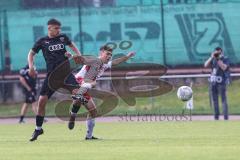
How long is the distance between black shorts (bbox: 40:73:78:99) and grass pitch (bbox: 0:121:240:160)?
96 cm

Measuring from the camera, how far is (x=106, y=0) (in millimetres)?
31797

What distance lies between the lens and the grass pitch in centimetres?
1286

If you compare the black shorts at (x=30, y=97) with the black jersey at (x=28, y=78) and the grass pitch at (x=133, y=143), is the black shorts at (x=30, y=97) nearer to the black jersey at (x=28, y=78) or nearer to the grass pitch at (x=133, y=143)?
the black jersey at (x=28, y=78)

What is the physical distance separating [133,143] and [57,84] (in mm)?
2347

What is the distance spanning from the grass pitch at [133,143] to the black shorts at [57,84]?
960 mm

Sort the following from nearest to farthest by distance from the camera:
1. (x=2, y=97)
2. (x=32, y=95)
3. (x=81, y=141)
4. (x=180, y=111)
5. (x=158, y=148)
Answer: (x=158, y=148)
(x=81, y=141)
(x=32, y=95)
(x=180, y=111)
(x=2, y=97)

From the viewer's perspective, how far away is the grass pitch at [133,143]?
12.9 meters

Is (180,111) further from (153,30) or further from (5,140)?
(5,140)

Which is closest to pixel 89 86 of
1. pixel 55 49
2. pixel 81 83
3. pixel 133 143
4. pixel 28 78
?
pixel 81 83

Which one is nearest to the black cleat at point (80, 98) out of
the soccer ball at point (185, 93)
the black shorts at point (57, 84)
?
the black shorts at point (57, 84)

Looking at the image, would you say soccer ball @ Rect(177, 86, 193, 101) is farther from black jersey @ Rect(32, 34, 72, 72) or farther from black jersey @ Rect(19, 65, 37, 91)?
black jersey @ Rect(32, 34, 72, 72)

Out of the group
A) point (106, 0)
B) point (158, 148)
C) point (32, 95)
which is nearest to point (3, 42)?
point (106, 0)

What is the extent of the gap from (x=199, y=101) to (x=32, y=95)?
639 centimetres

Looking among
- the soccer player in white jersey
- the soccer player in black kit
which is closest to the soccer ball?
the soccer player in white jersey
